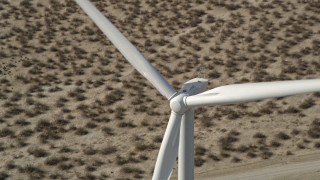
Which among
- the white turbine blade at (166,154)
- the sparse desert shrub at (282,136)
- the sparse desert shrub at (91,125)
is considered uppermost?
the sparse desert shrub at (91,125)

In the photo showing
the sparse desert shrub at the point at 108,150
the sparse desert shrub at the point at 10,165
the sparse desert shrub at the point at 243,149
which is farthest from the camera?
the sparse desert shrub at the point at 108,150

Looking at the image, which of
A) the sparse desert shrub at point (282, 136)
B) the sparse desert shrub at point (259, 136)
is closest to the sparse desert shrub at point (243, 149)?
the sparse desert shrub at point (259, 136)

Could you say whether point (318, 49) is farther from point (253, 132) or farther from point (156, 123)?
point (156, 123)

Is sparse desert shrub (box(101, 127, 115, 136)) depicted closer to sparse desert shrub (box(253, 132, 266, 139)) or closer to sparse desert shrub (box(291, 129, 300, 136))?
sparse desert shrub (box(253, 132, 266, 139))

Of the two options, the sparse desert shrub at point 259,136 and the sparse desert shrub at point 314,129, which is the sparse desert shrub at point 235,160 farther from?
the sparse desert shrub at point 314,129

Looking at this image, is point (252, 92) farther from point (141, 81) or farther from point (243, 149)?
point (141, 81)

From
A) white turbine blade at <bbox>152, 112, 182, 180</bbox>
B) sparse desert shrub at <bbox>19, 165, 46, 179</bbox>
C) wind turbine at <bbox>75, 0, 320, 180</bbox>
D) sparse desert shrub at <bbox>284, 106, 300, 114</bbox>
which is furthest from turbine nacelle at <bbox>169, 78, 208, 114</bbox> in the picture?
sparse desert shrub at <bbox>284, 106, 300, 114</bbox>
